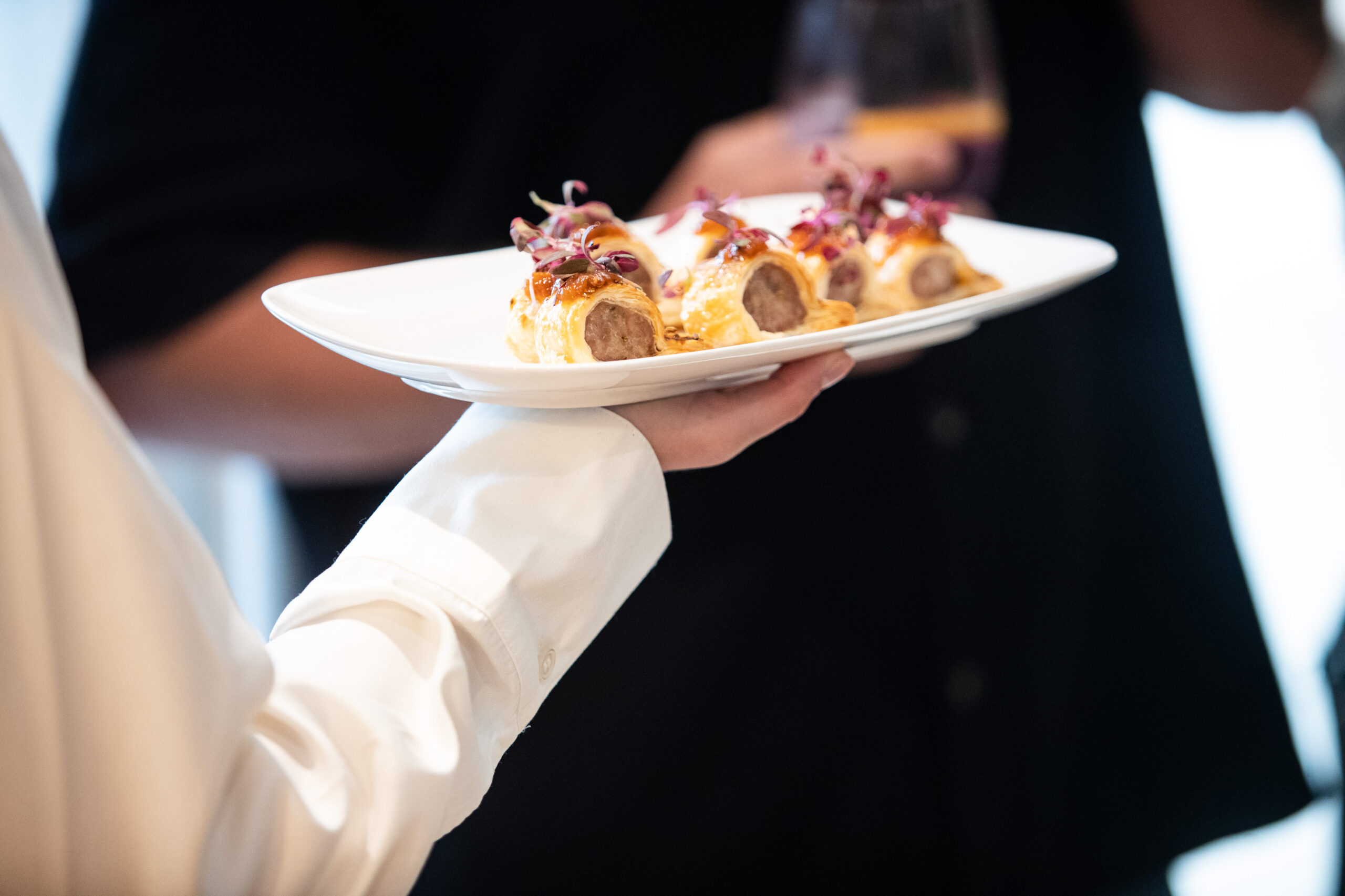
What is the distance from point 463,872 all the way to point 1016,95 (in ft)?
5.10

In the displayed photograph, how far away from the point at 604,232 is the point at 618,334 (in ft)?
0.57

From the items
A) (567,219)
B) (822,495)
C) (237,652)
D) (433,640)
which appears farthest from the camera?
(822,495)

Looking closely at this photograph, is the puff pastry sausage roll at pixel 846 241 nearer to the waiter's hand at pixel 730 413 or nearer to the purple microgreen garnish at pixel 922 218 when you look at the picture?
the purple microgreen garnish at pixel 922 218

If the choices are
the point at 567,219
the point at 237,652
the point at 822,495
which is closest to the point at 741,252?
the point at 567,219

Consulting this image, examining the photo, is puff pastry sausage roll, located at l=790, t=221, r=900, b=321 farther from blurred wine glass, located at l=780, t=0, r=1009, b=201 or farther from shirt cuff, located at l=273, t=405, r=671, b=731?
shirt cuff, located at l=273, t=405, r=671, b=731

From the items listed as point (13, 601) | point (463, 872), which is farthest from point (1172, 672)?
point (13, 601)

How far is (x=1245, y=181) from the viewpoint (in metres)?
2.36

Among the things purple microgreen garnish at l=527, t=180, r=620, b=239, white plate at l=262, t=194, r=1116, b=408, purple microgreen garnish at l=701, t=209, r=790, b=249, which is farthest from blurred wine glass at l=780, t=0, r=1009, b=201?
purple microgreen garnish at l=527, t=180, r=620, b=239

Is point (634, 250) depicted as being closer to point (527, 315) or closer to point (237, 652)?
point (527, 315)

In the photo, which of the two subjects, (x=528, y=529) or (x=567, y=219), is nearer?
(x=528, y=529)

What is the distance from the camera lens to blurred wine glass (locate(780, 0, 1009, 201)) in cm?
104

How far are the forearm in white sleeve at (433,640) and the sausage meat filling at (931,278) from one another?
0.40 metres

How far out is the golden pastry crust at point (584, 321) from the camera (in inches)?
28.1

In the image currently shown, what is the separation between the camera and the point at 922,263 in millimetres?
1004
